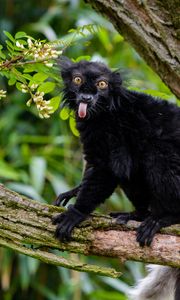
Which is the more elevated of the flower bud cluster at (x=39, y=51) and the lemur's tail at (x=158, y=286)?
the flower bud cluster at (x=39, y=51)

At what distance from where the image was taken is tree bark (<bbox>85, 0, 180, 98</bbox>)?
4.12 meters

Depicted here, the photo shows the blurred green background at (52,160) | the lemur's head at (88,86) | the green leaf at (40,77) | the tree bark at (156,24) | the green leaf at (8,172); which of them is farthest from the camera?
the blurred green background at (52,160)

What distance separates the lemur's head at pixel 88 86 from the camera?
3984mm

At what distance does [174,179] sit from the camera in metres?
3.94

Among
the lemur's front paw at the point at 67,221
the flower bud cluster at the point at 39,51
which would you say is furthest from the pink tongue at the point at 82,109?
the flower bud cluster at the point at 39,51

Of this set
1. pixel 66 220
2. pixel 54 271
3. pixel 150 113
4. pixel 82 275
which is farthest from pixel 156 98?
pixel 54 271

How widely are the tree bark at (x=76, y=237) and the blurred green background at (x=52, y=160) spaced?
3011 mm

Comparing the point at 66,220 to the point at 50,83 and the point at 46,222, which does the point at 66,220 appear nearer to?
the point at 46,222

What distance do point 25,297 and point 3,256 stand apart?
694 millimetres

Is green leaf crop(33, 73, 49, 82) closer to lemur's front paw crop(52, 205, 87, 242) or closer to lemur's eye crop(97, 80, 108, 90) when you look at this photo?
lemur's eye crop(97, 80, 108, 90)

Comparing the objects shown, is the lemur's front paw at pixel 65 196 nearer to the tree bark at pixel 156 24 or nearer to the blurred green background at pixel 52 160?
the tree bark at pixel 156 24

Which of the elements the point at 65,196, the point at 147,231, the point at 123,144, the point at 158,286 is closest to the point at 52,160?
the point at 65,196

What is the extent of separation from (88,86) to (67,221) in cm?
76

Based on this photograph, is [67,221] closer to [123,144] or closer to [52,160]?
[123,144]
